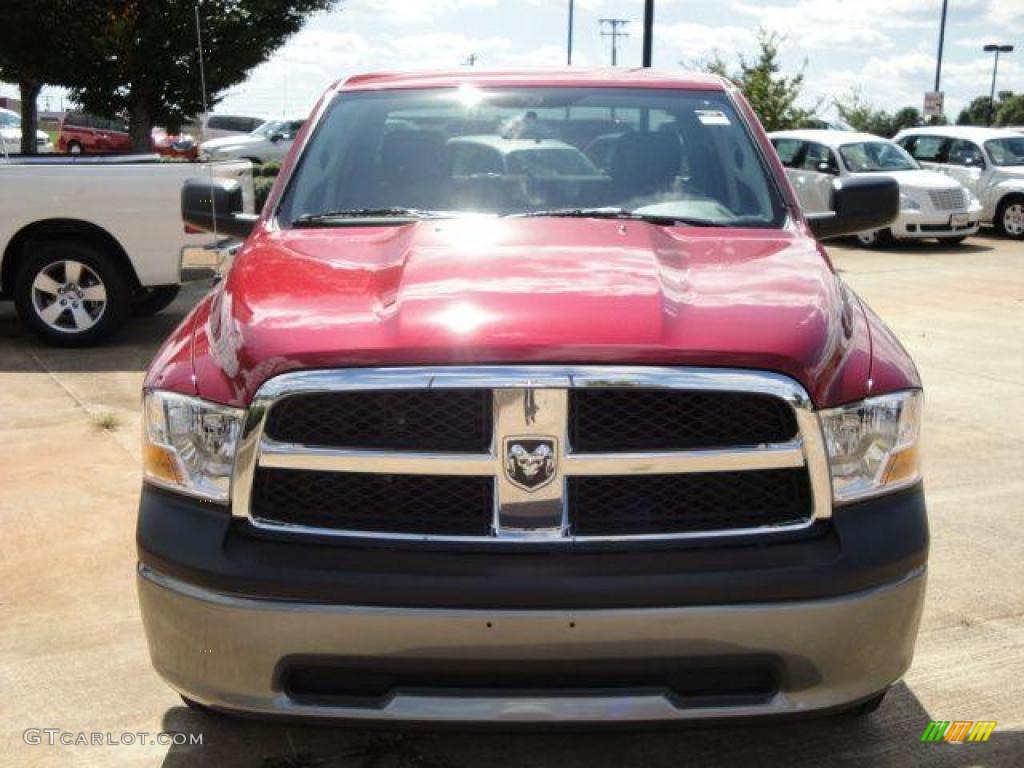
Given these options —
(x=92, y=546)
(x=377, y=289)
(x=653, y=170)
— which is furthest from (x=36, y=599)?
(x=653, y=170)

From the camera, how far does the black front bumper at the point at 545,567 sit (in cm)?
265

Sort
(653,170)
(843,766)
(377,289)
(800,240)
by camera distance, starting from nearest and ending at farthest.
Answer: (377,289), (843,766), (800,240), (653,170)

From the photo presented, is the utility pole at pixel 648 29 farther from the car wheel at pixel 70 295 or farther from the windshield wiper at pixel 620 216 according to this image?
the windshield wiper at pixel 620 216

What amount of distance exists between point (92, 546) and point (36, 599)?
1.80ft

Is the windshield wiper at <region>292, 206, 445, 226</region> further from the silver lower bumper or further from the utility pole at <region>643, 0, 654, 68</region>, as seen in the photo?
the utility pole at <region>643, 0, 654, 68</region>

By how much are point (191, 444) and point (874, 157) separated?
16.9 metres

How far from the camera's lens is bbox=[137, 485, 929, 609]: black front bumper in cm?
265

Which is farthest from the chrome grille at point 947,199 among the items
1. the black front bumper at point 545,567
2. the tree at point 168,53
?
the black front bumper at point 545,567

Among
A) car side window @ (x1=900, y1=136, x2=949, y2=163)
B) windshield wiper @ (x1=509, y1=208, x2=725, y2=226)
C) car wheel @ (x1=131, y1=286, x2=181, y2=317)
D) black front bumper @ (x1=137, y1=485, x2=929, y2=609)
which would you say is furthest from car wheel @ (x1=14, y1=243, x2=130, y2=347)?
car side window @ (x1=900, y1=136, x2=949, y2=163)

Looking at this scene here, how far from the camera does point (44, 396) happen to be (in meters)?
7.77

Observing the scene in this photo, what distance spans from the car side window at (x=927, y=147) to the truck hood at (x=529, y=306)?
17826 mm

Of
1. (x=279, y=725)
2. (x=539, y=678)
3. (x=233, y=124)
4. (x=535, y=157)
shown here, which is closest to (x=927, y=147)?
(x=535, y=157)

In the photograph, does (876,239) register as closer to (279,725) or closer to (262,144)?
(279,725)

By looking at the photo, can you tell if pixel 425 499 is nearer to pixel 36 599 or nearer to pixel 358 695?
pixel 358 695
